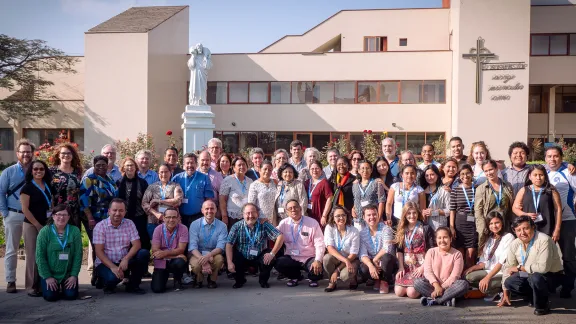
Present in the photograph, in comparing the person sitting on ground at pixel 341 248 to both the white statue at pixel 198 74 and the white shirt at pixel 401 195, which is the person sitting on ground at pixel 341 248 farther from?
the white statue at pixel 198 74

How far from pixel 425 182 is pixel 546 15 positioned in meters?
20.8

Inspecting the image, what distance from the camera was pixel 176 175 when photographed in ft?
25.5

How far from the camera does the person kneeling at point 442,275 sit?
607cm

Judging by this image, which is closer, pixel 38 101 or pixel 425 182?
pixel 425 182

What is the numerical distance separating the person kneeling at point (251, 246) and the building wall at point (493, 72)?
56.6 ft

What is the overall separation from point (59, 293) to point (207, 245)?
194cm

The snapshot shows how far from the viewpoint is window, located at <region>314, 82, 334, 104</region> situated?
2531 centimetres

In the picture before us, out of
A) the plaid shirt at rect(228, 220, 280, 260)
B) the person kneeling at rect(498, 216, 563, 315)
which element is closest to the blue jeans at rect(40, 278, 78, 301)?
the plaid shirt at rect(228, 220, 280, 260)

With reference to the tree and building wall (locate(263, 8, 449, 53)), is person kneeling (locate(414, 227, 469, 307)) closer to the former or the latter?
building wall (locate(263, 8, 449, 53))

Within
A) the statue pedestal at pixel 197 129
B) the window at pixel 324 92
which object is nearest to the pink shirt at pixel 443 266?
the statue pedestal at pixel 197 129

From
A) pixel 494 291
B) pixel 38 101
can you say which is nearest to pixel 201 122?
pixel 494 291

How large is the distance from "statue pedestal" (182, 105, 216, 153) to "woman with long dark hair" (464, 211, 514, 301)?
11.8 meters

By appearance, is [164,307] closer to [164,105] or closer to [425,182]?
[425,182]

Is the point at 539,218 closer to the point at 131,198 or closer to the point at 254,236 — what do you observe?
the point at 254,236
